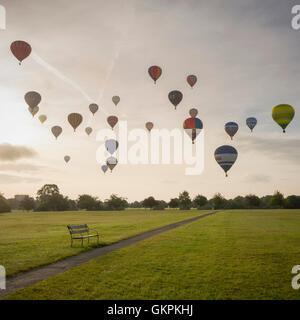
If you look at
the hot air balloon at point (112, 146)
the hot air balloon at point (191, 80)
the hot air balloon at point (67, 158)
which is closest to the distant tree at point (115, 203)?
the hot air balloon at point (67, 158)

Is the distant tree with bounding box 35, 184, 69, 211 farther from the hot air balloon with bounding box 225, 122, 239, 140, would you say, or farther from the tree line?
the hot air balloon with bounding box 225, 122, 239, 140

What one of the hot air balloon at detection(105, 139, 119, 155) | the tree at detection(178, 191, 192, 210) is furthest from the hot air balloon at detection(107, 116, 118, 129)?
the tree at detection(178, 191, 192, 210)

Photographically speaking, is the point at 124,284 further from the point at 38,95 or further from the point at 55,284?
the point at 38,95

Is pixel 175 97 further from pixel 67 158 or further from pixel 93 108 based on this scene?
pixel 67 158

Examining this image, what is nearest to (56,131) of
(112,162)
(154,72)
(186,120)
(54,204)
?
(154,72)

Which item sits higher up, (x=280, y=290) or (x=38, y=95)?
(x=38, y=95)

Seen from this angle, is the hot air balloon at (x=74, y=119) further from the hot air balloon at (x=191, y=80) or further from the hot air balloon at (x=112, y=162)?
the hot air balloon at (x=112, y=162)

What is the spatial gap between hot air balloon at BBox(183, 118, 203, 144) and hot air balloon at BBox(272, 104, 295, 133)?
12.2 m

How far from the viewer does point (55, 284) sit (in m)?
9.84

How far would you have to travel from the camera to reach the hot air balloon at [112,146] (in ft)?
198

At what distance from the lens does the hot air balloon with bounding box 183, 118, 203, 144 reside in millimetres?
48562

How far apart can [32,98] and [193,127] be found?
24938mm
